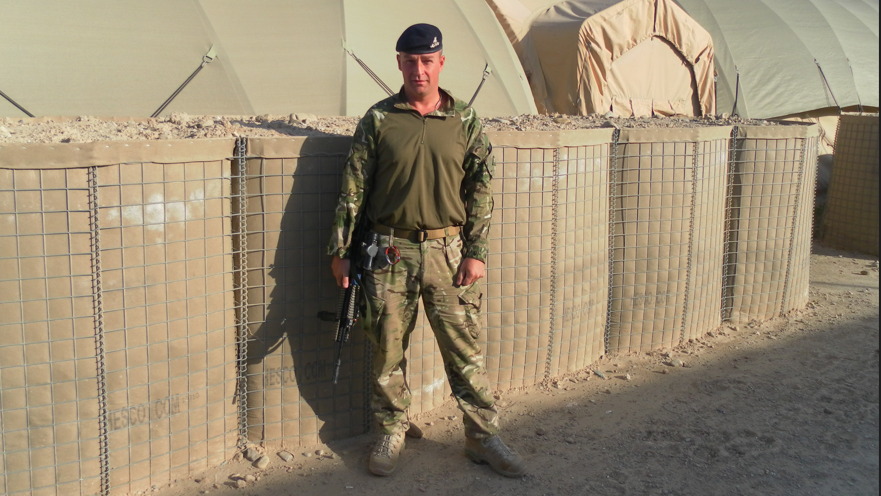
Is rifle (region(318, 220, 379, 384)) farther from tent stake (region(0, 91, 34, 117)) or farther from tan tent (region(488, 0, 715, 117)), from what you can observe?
tan tent (region(488, 0, 715, 117))

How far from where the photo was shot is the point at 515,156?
4.17 meters

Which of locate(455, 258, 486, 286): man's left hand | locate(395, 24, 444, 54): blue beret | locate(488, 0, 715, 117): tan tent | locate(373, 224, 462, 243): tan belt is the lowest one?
locate(455, 258, 486, 286): man's left hand

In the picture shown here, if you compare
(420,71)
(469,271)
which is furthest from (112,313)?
(420,71)

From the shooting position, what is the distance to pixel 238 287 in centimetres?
347

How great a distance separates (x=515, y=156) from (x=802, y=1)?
13.5 meters

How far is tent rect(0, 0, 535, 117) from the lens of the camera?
20.1ft

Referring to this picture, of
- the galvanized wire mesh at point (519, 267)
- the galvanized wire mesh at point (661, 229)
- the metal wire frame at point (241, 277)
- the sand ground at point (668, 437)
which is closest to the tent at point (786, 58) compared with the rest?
the galvanized wire mesh at point (661, 229)

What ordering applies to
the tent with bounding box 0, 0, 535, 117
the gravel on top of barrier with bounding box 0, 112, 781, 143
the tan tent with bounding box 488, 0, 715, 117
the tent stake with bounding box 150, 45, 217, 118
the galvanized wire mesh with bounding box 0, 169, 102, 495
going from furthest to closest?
1. the tan tent with bounding box 488, 0, 715, 117
2. the tent stake with bounding box 150, 45, 217, 118
3. the tent with bounding box 0, 0, 535, 117
4. the gravel on top of barrier with bounding box 0, 112, 781, 143
5. the galvanized wire mesh with bounding box 0, 169, 102, 495

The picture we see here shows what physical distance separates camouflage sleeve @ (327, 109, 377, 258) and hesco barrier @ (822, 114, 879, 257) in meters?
6.78

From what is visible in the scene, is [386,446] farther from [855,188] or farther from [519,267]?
[855,188]

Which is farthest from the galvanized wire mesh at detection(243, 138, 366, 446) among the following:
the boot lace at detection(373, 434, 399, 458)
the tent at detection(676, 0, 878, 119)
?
the tent at detection(676, 0, 878, 119)

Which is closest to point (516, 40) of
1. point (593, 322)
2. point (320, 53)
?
point (320, 53)

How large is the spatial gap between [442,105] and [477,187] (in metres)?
0.41

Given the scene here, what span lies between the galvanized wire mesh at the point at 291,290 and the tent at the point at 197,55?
340cm
